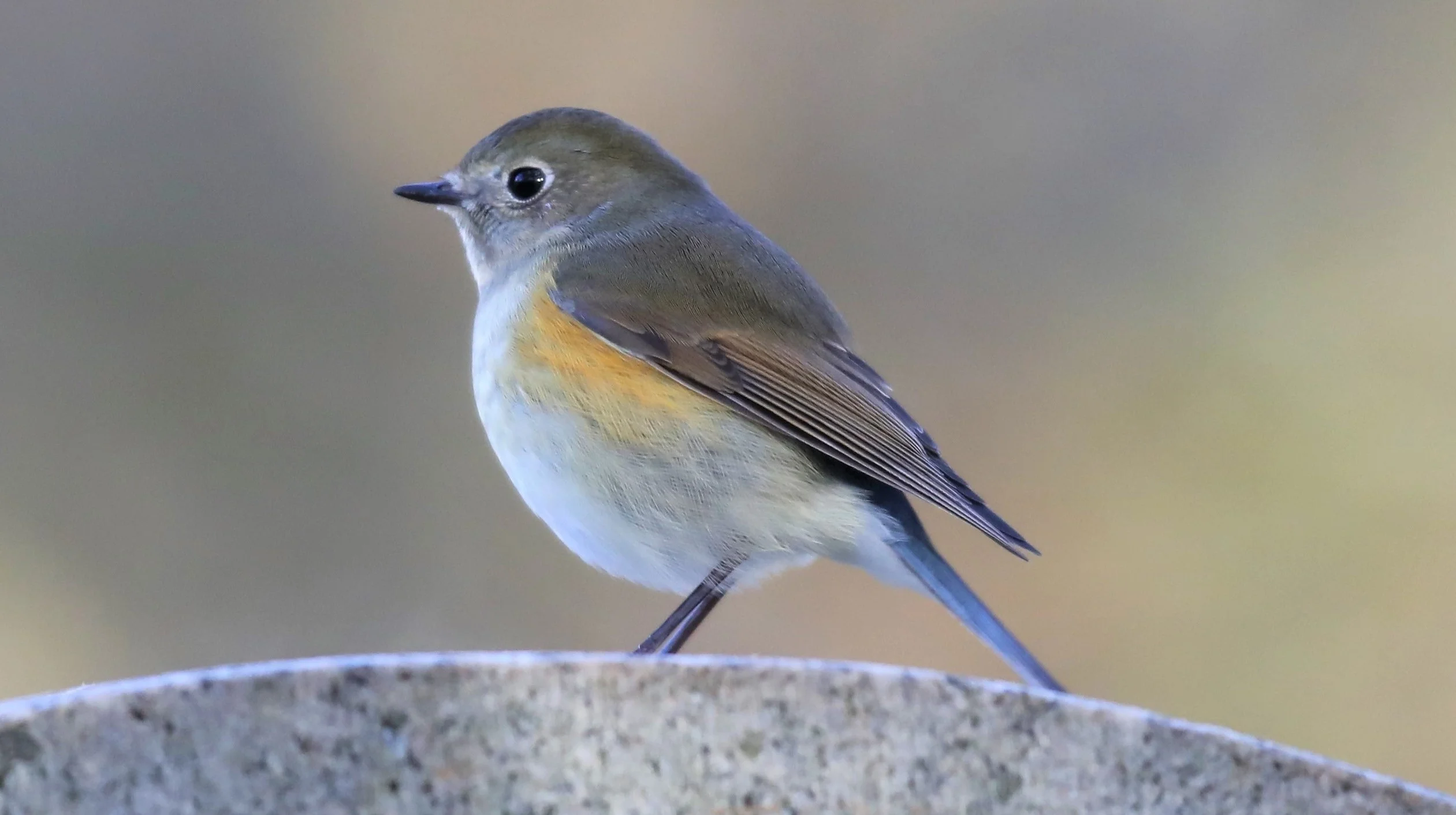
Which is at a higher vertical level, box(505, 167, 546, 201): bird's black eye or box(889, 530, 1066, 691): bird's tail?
box(505, 167, 546, 201): bird's black eye

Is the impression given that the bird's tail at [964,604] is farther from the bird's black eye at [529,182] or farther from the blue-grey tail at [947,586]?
the bird's black eye at [529,182]

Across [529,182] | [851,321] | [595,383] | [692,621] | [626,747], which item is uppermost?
[529,182]

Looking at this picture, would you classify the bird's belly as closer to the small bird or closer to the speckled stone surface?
the small bird

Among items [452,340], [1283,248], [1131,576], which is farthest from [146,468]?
[1283,248]

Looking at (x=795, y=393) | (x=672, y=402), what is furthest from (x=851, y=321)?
(x=672, y=402)

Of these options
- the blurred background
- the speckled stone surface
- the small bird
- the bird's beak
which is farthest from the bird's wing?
the blurred background

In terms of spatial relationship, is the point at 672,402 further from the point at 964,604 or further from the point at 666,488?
the point at 964,604

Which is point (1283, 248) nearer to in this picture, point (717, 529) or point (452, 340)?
point (452, 340)
